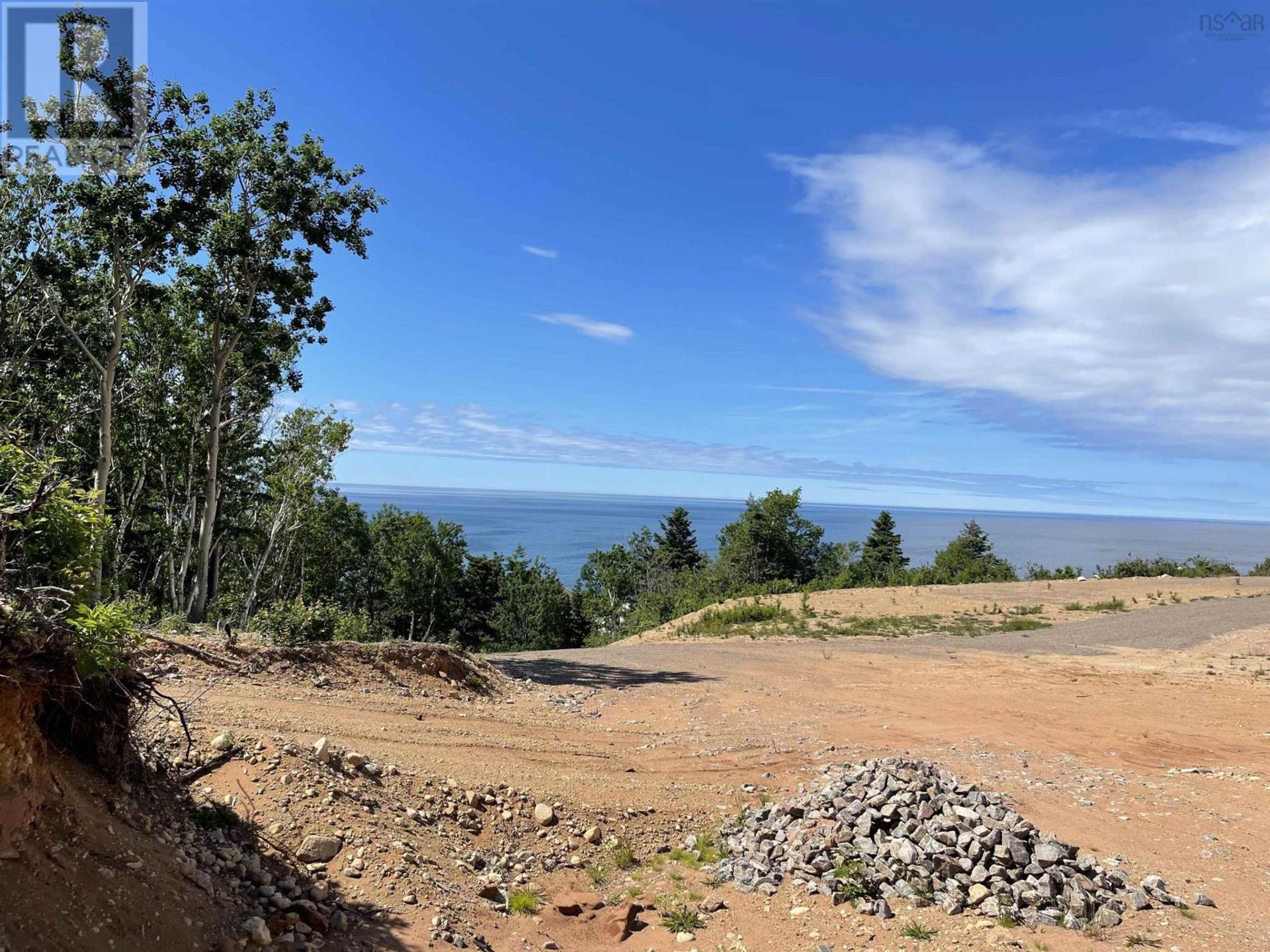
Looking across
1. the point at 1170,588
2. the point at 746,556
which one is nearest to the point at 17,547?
the point at 1170,588

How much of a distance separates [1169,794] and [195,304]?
2137 centimetres

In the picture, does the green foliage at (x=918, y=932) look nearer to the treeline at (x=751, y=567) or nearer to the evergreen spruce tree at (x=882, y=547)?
the treeline at (x=751, y=567)

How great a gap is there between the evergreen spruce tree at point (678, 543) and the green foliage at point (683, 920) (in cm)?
6168

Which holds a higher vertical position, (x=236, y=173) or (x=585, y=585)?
(x=236, y=173)

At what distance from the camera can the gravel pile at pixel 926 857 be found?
625 cm

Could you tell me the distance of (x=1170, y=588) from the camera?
108 feet

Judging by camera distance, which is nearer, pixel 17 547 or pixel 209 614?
pixel 17 547

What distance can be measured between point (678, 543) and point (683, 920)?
2589 inches

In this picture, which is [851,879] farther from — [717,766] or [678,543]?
[678,543]

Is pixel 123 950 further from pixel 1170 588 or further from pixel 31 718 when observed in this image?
pixel 1170 588

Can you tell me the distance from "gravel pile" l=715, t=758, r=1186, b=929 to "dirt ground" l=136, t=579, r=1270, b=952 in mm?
231

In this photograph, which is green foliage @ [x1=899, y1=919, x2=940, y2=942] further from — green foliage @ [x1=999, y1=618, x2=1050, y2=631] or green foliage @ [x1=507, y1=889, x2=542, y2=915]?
green foliage @ [x1=999, y1=618, x2=1050, y2=631]

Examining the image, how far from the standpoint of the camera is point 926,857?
678cm

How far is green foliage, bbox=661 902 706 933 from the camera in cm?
625
